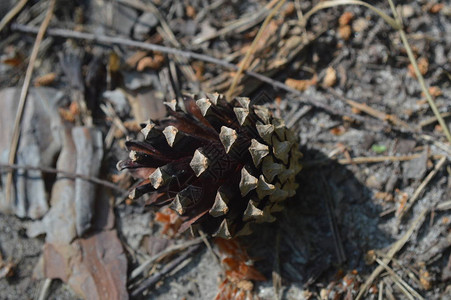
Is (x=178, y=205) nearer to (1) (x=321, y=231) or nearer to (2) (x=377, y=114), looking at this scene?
(1) (x=321, y=231)

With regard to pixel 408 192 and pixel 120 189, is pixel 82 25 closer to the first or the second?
pixel 120 189

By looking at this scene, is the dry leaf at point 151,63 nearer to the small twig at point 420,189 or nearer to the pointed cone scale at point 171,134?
the pointed cone scale at point 171,134

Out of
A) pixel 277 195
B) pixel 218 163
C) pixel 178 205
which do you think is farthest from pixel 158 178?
pixel 277 195

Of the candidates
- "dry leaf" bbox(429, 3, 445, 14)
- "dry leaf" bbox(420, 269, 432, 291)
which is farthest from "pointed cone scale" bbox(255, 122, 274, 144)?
"dry leaf" bbox(429, 3, 445, 14)

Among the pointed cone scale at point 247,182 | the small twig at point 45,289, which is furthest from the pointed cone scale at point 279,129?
the small twig at point 45,289

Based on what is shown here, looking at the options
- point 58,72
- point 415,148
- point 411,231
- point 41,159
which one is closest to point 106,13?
point 58,72

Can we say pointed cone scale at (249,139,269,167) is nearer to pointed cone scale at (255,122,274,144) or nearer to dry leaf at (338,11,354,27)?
pointed cone scale at (255,122,274,144)
